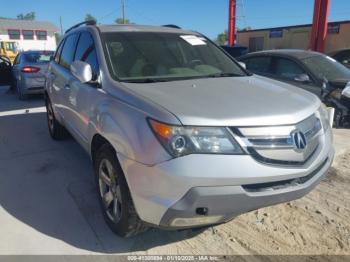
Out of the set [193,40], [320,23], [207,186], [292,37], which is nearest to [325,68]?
[193,40]

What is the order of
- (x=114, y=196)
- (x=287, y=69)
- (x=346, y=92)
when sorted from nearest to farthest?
(x=114, y=196) → (x=346, y=92) → (x=287, y=69)

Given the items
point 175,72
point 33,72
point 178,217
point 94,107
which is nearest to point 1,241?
point 94,107

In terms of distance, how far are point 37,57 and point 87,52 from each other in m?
7.46

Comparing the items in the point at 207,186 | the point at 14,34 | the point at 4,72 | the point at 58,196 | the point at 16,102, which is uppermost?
the point at 207,186

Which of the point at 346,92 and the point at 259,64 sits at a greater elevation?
the point at 259,64

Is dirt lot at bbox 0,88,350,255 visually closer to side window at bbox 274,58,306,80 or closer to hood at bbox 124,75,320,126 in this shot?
hood at bbox 124,75,320,126

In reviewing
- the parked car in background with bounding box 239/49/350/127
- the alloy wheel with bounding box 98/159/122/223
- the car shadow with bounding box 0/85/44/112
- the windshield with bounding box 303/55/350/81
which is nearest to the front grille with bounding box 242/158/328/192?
the alloy wheel with bounding box 98/159/122/223

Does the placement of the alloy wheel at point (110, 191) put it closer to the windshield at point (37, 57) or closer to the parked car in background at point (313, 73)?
the parked car in background at point (313, 73)

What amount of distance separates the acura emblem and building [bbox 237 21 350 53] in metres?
20.7

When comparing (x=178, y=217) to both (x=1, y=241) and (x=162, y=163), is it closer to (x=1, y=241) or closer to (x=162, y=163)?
(x=162, y=163)

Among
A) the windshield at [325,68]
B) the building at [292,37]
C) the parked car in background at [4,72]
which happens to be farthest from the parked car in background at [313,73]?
the building at [292,37]

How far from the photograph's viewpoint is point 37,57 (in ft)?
34.3

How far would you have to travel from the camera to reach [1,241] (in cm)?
297

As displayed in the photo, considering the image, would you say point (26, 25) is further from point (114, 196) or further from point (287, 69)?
point (114, 196)
